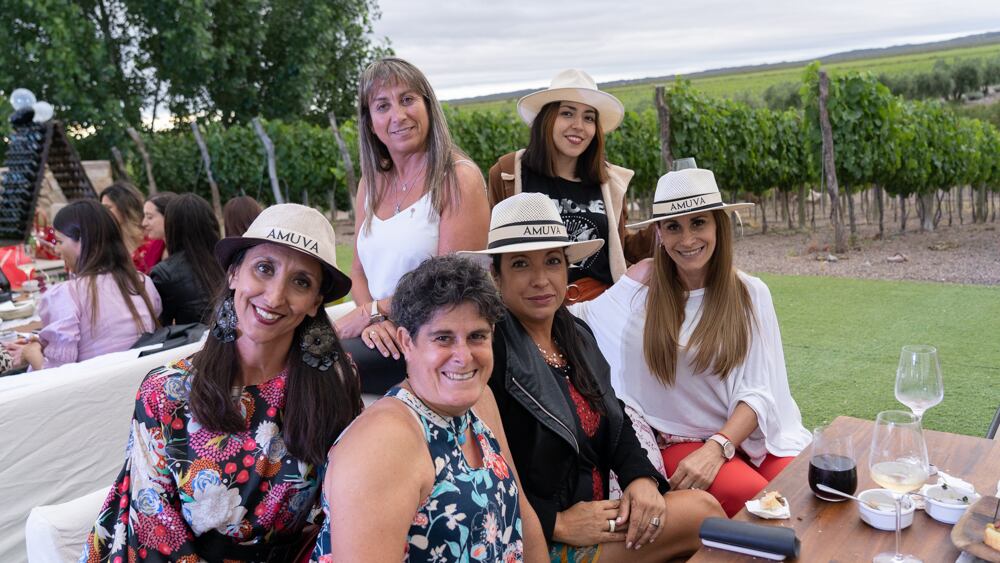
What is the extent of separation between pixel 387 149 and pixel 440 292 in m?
1.42

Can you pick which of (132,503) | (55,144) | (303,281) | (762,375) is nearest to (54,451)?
(132,503)

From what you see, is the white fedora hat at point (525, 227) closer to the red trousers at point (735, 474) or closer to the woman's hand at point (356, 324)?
the woman's hand at point (356, 324)

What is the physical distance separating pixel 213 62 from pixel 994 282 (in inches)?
767

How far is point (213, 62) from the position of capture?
Result: 21609mm

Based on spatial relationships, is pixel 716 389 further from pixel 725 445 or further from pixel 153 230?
pixel 153 230

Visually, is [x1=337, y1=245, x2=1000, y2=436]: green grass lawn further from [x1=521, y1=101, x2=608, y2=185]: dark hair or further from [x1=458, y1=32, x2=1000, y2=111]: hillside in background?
[x1=458, y1=32, x2=1000, y2=111]: hillside in background

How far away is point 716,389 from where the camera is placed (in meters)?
3.00

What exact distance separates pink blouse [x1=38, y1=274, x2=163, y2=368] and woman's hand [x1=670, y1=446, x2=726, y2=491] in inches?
117

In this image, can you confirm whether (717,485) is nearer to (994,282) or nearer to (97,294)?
(97,294)

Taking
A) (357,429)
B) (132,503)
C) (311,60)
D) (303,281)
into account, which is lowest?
(132,503)

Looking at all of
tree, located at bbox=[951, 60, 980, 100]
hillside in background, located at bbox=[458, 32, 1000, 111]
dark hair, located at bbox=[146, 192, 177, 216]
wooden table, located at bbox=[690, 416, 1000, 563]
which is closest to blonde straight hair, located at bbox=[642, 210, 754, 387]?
wooden table, located at bbox=[690, 416, 1000, 563]

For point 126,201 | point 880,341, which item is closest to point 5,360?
point 126,201

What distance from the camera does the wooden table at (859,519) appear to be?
1.84m

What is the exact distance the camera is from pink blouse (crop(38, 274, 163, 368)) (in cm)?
403
